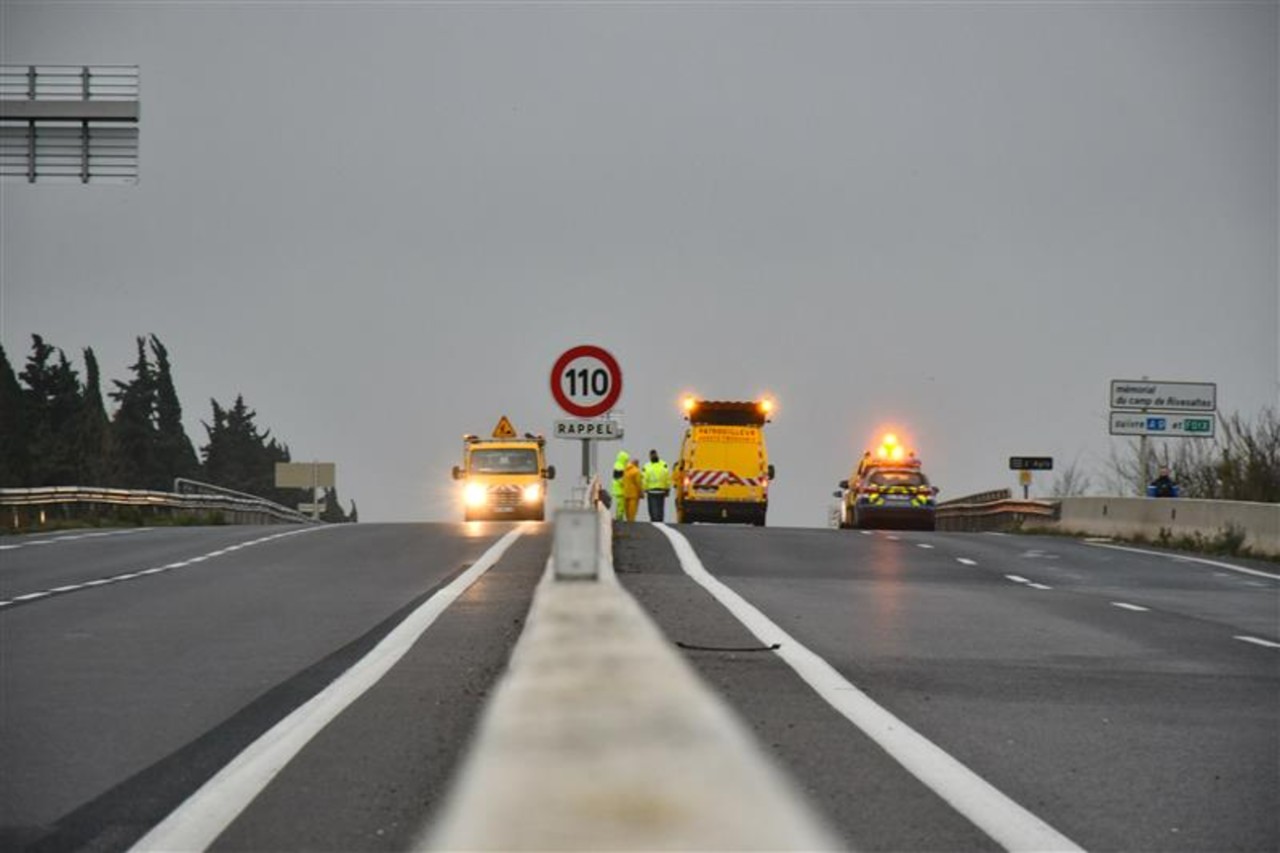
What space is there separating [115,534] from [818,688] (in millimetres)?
25196

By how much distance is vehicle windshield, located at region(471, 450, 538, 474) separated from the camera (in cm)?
4916

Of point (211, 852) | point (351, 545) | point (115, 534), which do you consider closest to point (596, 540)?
point (211, 852)

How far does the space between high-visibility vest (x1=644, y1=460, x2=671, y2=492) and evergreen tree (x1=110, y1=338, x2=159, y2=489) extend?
81.0 metres

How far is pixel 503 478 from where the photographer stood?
4884 cm

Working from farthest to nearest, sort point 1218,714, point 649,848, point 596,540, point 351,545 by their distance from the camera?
point 351,545 < point 1218,714 < point 596,540 < point 649,848

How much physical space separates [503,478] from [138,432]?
3565 inches

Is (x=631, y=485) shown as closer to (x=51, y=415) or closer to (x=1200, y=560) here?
(x=1200, y=560)

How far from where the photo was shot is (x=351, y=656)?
40.0 feet

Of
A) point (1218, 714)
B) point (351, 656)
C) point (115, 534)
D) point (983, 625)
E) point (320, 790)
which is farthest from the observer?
point (115, 534)

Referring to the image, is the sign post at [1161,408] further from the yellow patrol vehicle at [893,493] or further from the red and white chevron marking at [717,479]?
the red and white chevron marking at [717,479]

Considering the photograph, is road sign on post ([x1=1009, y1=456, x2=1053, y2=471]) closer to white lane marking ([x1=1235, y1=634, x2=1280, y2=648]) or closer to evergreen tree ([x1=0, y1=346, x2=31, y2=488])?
white lane marking ([x1=1235, y1=634, x2=1280, y2=648])

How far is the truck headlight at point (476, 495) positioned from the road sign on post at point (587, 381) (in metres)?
28.7

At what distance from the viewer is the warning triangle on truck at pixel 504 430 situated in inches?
1992

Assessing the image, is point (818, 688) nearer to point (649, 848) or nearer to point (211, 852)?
point (211, 852)
